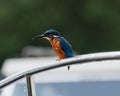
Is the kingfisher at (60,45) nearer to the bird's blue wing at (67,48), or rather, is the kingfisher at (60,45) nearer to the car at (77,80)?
the bird's blue wing at (67,48)

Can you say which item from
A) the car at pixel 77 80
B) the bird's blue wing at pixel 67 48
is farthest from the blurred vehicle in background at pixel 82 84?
the bird's blue wing at pixel 67 48

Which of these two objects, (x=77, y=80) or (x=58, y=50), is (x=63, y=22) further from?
(x=77, y=80)

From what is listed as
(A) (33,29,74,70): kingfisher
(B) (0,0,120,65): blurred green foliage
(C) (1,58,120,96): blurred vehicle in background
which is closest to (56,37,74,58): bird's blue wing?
(A) (33,29,74,70): kingfisher

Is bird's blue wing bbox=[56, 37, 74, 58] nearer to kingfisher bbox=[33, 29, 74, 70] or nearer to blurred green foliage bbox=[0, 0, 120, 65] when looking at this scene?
kingfisher bbox=[33, 29, 74, 70]

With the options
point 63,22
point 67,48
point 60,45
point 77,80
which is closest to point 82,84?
point 77,80

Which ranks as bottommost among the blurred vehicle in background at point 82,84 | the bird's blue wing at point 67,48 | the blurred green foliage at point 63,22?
the blurred vehicle in background at point 82,84

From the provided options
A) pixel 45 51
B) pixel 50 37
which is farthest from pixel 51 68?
pixel 45 51

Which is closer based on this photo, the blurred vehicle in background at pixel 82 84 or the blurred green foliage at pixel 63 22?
the blurred vehicle in background at pixel 82 84

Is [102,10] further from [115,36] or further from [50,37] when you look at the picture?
[50,37]

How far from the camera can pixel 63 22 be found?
21125 millimetres

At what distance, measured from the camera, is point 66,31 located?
69.2 ft

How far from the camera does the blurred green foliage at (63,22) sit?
20.4m

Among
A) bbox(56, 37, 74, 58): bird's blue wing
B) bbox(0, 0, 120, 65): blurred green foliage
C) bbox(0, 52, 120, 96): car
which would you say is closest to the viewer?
bbox(0, 52, 120, 96): car

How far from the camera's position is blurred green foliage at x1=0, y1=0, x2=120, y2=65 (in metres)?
20.4
